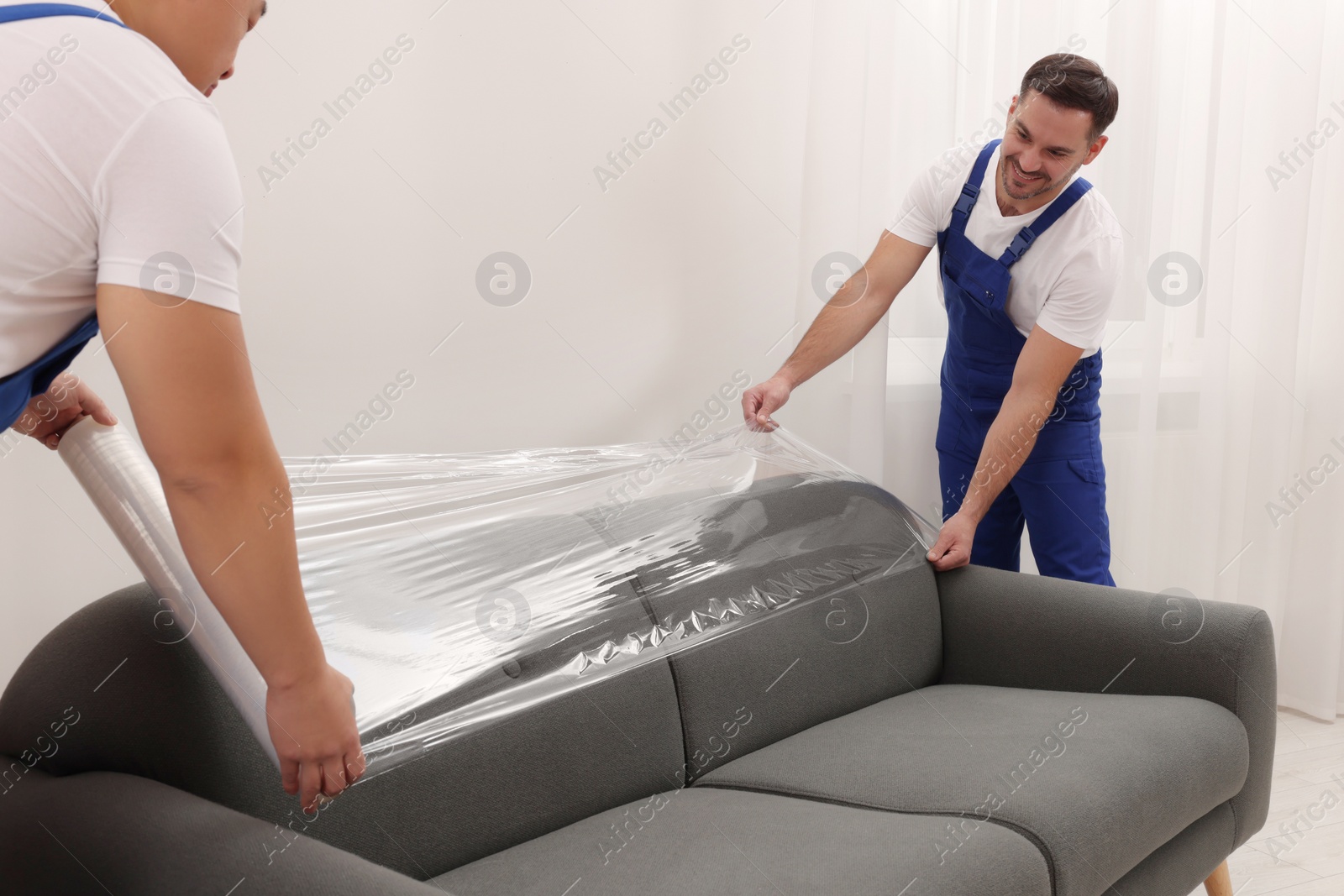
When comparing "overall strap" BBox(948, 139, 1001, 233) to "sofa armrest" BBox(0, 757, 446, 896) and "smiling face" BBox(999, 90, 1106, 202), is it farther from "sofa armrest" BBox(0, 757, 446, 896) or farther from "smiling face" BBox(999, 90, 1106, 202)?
"sofa armrest" BBox(0, 757, 446, 896)

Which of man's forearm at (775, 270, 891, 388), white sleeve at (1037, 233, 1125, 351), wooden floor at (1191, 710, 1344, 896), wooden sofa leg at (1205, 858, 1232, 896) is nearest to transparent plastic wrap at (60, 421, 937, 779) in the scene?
man's forearm at (775, 270, 891, 388)

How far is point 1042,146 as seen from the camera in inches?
79.6

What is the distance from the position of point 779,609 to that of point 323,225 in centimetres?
110

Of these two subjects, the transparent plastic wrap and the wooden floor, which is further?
the wooden floor

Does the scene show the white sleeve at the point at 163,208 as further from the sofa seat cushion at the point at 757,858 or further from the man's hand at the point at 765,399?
the man's hand at the point at 765,399

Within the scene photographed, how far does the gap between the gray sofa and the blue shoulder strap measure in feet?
2.12

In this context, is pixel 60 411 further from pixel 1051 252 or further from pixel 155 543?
pixel 1051 252

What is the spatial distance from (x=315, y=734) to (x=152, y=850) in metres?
0.23

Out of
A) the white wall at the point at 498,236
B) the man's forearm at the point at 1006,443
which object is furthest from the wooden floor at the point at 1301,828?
the white wall at the point at 498,236

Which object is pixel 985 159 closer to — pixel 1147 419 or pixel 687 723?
pixel 1147 419

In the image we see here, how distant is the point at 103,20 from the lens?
2.23 ft

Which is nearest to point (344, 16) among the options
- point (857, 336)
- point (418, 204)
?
point (418, 204)

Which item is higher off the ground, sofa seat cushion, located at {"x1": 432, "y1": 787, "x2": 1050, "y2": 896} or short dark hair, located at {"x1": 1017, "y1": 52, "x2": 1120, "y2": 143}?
short dark hair, located at {"x1": 1017, "y1": 52, "x2": 1120, "y2": 143}

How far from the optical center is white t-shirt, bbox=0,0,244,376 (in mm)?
656
